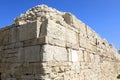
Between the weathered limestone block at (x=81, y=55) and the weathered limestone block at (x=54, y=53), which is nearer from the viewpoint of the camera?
the weathered limestone block at (x=54, y=53)

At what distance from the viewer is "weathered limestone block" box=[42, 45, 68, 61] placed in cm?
338

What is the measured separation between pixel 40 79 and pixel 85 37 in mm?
2812

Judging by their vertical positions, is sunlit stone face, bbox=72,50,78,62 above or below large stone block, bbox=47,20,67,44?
below

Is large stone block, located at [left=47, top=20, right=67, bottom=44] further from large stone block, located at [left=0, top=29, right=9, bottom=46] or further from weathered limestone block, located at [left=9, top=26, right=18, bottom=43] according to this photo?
large stone block, located at [left=0, top=29, right=9, bottom=46]

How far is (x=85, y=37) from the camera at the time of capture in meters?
5.68

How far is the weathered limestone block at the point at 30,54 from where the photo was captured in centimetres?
344

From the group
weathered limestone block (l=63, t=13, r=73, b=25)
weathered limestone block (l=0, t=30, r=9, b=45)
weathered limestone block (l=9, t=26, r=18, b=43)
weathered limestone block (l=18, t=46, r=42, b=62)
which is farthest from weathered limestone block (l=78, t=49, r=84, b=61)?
weathered limestone block (l=0, t=30, r=9, b=45)

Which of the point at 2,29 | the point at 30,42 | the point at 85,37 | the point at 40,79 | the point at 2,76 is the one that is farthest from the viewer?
the point at 85,37

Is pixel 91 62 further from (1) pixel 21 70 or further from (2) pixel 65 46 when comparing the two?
(1) pixel 21 70

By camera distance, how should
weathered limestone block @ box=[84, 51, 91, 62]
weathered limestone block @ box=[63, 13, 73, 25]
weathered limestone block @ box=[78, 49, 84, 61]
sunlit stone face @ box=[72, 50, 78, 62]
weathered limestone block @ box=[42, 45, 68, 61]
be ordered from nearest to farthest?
1. weathered limestone block @ box=[42, 45, 68, 61]
2. sunlit stone face @ box=[72, 50, 78, 62]
3. weathered limestone block @ box=[63, 13, 73, 25]
4. weathered limestone block @ box=[78, 49, 84, 61]
5. weathered limestone block @ box=[84, 51, 91, 62]

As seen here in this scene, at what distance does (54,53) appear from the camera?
3646 millimetres

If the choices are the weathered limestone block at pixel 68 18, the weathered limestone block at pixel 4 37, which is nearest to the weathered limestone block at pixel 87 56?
the weathered limestone block at pixel 68 18

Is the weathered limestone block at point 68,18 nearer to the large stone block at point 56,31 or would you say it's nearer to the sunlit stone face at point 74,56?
the large stone block at point 56,31

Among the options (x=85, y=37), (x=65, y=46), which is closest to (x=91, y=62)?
(x=85, y=37)
